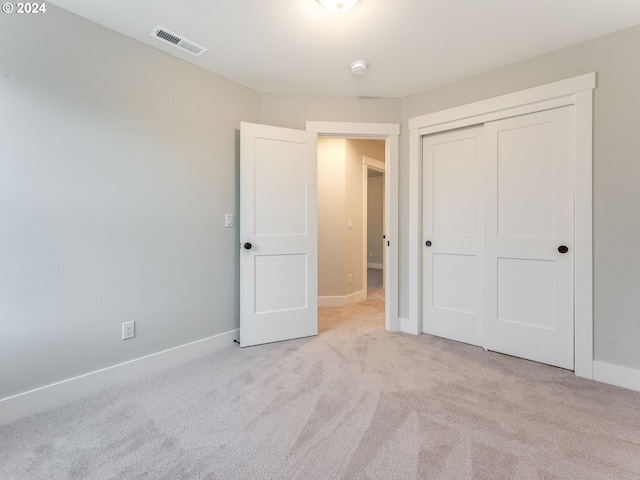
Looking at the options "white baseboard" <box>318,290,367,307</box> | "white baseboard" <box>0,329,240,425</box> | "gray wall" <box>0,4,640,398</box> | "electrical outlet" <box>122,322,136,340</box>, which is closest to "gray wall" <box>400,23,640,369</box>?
"gray wall" <box>0,4,640,398</box>

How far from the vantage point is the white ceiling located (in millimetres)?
1845

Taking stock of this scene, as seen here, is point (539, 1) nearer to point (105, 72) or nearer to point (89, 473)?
point (105, 72)

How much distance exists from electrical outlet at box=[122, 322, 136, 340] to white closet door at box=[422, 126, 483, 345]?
2.52 m

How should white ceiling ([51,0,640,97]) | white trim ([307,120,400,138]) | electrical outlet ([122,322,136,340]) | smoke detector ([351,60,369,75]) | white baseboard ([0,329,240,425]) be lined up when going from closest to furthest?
1. white baseboard ([0,329,240,425])
2. white ceiling ([51,0,640,97])
3. electrical outlet ([122,322,136,340])
4. smoke detector ([351,60,369,75])
5. white trim ([307,120,400,138])

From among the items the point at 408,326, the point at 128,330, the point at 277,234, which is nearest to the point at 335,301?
the point at 408,326

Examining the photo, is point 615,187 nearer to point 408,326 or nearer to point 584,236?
point 584,236

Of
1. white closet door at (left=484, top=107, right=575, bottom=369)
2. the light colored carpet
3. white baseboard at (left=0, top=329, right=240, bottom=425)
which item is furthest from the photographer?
white closet door at (left=484, top=107, right=575, bottom=369)

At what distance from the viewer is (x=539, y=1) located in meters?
1.80

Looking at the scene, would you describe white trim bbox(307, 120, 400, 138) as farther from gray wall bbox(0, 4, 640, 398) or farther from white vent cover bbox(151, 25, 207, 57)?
white vent cover bbox(151, 25, 207, 57)

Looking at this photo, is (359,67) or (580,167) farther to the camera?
(359,67)

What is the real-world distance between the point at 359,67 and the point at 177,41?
53.3 inches

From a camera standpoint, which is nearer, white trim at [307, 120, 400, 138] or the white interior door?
the white interior door

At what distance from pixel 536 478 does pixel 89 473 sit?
6.18 ft

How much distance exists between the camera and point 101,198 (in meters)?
2.03
